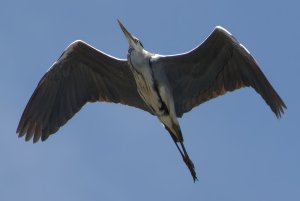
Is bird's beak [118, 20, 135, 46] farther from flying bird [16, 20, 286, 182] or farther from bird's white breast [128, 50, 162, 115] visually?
bird's white breast [128, 50, 162, 115]

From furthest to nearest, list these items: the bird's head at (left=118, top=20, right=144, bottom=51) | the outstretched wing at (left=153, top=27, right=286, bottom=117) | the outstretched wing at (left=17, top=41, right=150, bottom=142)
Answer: the outstretched wing at (left=17, top=41, right=150, bottom=142) < the bird's head at (left=118, top=20, right=144, bottom=51) < the outstretched wing at (left=153, top=27, right=286, bottom=117)

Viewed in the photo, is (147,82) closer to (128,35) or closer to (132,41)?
(132,41)

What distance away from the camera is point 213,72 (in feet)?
50.8

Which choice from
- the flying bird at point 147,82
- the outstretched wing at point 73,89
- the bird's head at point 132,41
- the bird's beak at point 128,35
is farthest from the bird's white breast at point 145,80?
the outstretched wing at point 73,89

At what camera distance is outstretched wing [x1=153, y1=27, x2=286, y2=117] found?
14773mm

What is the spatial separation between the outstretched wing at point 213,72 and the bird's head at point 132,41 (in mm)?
392

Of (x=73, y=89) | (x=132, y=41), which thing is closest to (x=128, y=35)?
(x=132, y=41)

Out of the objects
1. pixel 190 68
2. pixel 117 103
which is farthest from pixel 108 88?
pixel 190 68

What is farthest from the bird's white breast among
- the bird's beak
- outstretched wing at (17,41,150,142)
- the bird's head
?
outstretched wing at (17,41,150,142)

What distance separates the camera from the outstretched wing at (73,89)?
52.6 ft

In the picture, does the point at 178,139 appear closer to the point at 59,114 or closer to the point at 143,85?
the point at 143,85

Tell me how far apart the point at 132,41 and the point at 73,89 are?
1.56 m

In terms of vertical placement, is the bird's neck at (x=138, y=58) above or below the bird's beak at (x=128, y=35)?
below

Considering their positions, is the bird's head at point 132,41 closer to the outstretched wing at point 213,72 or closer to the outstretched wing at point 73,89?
the outstretched wing at point 213,72
